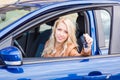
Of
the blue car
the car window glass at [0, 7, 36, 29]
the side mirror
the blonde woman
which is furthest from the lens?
the blonde woman

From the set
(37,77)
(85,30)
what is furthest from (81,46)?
(37,77)

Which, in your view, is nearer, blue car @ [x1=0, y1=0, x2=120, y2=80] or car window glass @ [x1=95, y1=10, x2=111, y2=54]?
blue car @ [x1=0, y1=0, x2=120, y2=80]

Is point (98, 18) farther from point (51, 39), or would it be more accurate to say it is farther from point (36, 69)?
point (36, 69)

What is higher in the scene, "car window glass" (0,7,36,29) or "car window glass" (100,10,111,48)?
"car window glass" (0,7,36,29)

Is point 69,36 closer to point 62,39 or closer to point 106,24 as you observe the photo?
point 62,39

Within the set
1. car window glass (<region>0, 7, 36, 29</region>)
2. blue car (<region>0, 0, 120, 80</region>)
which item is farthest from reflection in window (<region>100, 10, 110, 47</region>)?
car window glass (<region>0, 7, 36, 29</region>)

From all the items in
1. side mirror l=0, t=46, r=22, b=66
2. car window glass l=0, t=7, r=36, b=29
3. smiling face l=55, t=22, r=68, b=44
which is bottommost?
side mirror l=0, t=46, r=22, b=66

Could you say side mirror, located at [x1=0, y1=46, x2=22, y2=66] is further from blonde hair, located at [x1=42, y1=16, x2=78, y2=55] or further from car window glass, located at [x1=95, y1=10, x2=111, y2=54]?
car window glass, located at [x1=95, y1=10, x2=111, y2=54]

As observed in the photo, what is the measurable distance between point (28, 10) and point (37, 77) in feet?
2.19

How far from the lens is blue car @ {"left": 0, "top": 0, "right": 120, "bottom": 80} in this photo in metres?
3.73

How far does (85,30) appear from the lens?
4.54 meters

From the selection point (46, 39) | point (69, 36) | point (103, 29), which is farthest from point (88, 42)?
point (46, 39)

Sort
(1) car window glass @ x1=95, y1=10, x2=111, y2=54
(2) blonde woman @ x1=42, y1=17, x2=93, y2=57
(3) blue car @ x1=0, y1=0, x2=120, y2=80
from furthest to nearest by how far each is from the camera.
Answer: (1) car window glass @ x1=95, y1=10, x2=111, y2=54, (2) blonde woman @ x1=42, y1=17, x2=93, y2=57, (3) blue car @ x1=0, y1=0, x2=120, y2=80

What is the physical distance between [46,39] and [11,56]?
100cm
